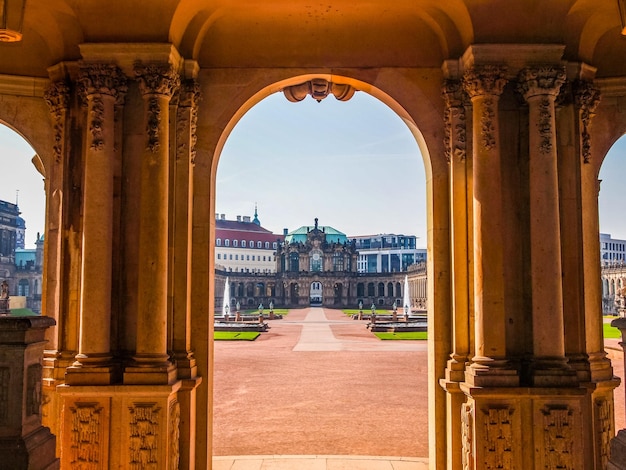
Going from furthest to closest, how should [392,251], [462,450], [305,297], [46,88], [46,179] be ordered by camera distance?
1. [392,251]
2. [305,297]
3. [46,179]
4. [46,88]
5. [462,450]

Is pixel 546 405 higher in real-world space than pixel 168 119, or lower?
lower

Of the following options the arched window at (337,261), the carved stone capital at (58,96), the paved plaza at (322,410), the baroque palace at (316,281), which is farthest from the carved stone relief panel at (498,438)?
the arched window at (337,261)

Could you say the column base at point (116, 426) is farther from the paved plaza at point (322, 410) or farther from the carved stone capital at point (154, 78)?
the carved stone capital at point (154, 78)

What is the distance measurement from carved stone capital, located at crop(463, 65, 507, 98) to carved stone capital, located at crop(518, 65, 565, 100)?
342mm

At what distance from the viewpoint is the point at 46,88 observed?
978 centimetres

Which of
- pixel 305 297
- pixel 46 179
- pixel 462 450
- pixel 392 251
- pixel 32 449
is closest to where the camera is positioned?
pixel 32 449

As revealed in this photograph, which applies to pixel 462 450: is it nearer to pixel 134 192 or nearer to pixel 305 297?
pixel 134 192

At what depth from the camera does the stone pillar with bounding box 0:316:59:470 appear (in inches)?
210

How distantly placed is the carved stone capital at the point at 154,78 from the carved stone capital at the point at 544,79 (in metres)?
5.20

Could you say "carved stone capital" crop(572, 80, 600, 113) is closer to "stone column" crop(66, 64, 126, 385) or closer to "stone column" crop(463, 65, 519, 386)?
"stone column" crop(463, 65, 519, 386)

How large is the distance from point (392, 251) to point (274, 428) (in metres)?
134

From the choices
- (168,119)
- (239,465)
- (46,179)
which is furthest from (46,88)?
(239,465)

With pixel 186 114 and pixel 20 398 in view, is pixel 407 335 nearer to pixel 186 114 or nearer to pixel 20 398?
pixel 186 114

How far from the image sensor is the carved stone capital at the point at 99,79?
8438 millimetres
